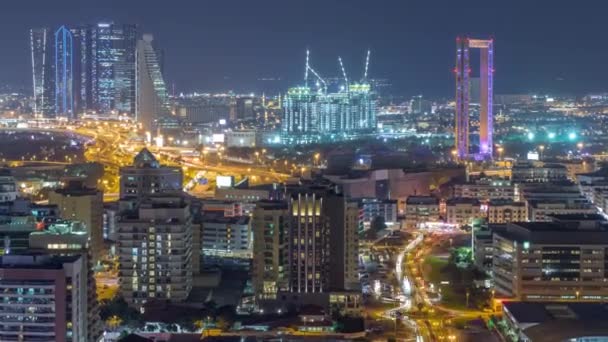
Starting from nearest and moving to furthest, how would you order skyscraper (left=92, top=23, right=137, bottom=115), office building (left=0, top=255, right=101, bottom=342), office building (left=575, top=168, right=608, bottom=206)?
office building (left=0, top=255, right=101, bottom=342), office building (left=575, top=168, right=608, bottom=206), skyscraper (left=92, top=23, right=137, bottom=115)

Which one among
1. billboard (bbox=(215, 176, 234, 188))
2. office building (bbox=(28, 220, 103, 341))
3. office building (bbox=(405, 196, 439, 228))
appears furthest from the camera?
billboard (bbox=(215, 176, 234, 188))

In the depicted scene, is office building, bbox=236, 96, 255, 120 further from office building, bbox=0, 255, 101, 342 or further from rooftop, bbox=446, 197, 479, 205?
office building, bbox=0, 255, 101, 342

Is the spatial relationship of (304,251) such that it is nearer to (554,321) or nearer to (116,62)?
(554,321)


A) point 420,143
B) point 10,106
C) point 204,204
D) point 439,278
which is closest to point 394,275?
point 439,278

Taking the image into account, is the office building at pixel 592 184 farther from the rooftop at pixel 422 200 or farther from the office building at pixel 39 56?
the office building at pixel 39 56

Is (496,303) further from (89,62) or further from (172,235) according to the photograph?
(89,62)

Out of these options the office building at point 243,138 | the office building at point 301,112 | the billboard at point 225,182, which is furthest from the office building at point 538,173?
the office building at point 301,112

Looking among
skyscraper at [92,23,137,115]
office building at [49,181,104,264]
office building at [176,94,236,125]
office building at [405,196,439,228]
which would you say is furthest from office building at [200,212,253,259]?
office building at [176,94,236,125]
